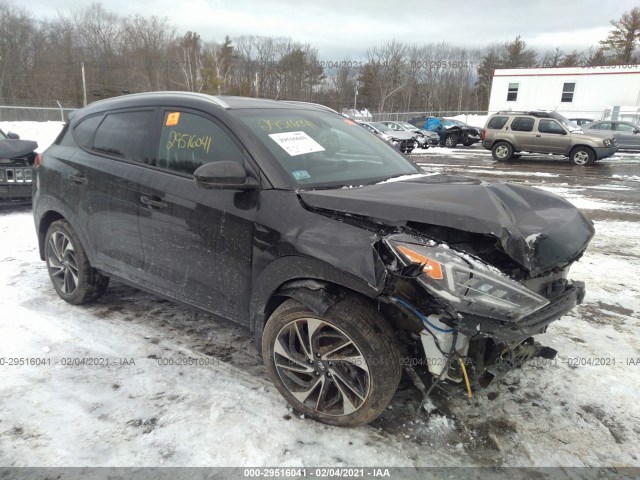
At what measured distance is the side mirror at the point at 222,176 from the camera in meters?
2.46

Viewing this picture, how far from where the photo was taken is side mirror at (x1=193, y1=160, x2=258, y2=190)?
2457 mm

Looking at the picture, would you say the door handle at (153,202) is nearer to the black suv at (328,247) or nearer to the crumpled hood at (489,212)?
the black suv at (328,247)

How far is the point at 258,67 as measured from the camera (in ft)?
209

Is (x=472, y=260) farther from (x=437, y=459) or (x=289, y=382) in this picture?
(x=289, y=382)

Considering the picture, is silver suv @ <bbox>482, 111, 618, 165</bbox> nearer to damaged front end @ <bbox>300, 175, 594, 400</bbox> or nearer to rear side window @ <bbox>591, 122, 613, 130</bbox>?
rear side window @ <bbox>591, 122, 613, 130</bbox>

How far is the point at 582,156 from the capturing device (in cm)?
1628

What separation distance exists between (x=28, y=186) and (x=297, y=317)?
6.79 m

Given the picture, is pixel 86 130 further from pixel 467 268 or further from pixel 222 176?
pixel 467 268

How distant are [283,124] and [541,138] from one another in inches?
676

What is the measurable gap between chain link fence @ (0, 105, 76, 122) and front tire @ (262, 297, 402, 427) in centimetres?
2679

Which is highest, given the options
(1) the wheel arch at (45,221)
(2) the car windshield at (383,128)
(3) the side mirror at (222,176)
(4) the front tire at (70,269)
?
(2) the car windshield at (383,128)

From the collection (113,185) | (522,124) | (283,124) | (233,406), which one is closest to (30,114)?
(522,124)

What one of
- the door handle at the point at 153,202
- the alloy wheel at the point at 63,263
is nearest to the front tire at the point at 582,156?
the door handle at the point at 153,202

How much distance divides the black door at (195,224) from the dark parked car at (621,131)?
70.9 ft
